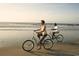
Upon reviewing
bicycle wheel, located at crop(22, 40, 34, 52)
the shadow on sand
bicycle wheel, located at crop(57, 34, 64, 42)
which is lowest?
the shadow on sand

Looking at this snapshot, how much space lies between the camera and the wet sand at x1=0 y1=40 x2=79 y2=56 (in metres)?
2.18

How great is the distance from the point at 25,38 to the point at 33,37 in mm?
71

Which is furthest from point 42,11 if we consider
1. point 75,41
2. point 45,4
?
point 75,41

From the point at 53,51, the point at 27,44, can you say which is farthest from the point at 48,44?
the point at 27,44

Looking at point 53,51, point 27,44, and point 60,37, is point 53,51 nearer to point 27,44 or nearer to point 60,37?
point 60,37

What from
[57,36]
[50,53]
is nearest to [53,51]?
[50,53]

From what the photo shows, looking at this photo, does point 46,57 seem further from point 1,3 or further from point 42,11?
point 1,3

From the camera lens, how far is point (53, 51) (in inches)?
86.3

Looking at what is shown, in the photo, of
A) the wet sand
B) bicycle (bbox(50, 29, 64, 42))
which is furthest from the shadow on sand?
bicycle (bbox(50, 29, 64, 42))

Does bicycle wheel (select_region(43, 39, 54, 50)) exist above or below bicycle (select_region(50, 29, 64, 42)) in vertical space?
below

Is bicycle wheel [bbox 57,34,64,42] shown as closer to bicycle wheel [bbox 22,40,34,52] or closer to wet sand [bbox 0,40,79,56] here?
wet sand [bbox 0,40,79,56]

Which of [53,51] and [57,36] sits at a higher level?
[57,36]

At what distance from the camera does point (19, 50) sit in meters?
2.18

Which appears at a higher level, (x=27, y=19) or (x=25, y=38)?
(x=27, y=19)
